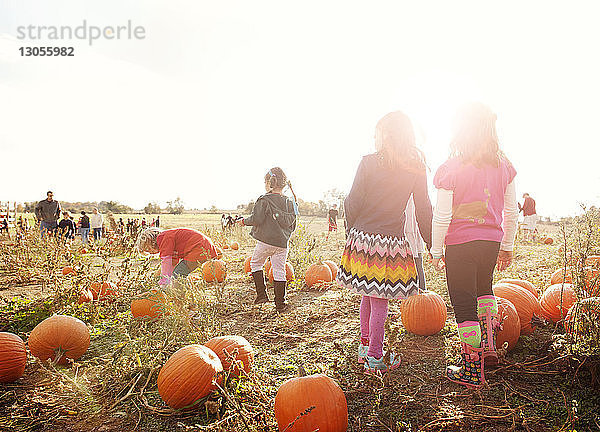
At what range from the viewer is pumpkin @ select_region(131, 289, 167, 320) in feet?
11.4

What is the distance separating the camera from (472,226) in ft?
9.50

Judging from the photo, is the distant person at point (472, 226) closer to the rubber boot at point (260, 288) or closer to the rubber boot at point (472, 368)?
the rubber boot at point (472, 368)

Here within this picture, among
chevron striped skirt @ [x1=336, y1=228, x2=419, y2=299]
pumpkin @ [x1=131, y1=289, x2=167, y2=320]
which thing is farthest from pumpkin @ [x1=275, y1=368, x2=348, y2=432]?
pumpkin @ [x1=131, y1=289, x2=167, y2=320]

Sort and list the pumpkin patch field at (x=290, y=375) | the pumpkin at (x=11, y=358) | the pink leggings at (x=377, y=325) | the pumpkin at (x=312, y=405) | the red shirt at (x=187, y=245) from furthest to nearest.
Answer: the red shirt at (x=187, y=245) → the pumpkin at (x=11, y=358) → the pink leggings at (x=377, y=325) → the pumpkin patch field at (x=290, y=375) → the pumpkin at (x=312, y=405)

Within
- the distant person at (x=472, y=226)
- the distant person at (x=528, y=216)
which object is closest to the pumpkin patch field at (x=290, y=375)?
the distant person at (x=472, y=226)

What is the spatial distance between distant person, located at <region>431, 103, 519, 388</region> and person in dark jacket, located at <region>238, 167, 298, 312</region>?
249cm

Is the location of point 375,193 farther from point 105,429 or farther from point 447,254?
point 105,429

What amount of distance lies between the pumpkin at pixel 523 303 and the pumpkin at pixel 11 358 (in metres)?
4.12

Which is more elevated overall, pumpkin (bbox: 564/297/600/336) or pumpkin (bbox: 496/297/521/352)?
pumpkin (bbox: 564/297/600/336)

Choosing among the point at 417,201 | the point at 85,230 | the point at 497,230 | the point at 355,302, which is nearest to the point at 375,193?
the point at 417,201

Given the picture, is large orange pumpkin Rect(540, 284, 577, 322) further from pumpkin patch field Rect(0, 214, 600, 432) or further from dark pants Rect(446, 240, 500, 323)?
dark pants Rect(446, 240, 500, 323)


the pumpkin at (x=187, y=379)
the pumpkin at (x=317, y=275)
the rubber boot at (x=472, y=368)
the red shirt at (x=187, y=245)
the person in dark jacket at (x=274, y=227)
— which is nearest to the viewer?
the pumpkin at (x=187, y=379)

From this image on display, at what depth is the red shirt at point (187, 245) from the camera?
15.9 feet

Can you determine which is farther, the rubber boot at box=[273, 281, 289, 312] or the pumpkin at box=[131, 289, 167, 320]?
the rubber boot at box=[273, 281, 289, 312]
